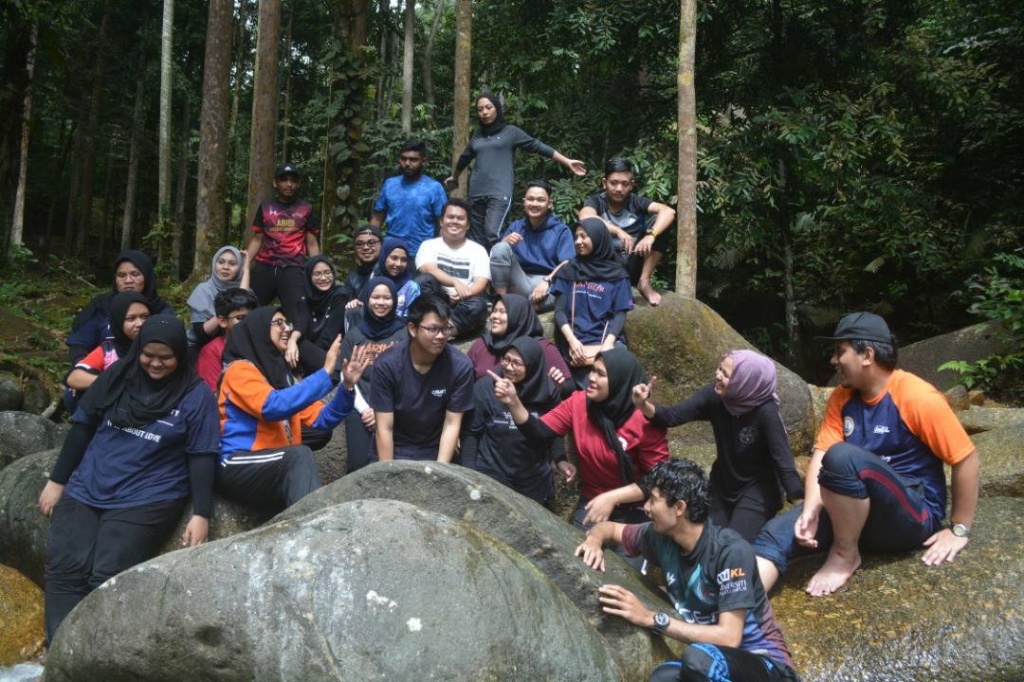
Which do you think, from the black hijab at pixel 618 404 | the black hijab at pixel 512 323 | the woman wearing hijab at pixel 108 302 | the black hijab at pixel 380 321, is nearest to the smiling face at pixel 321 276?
the black hijab at pixel 380 321

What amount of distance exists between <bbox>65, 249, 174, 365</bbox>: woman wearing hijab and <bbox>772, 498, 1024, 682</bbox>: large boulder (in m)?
4.78

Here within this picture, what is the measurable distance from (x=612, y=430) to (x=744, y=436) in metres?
0.73

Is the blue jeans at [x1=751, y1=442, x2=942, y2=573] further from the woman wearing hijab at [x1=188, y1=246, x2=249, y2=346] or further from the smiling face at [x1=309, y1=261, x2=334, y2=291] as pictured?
the woman wearing hijab at [x1=188, y1=246, x2=249, y2=346]

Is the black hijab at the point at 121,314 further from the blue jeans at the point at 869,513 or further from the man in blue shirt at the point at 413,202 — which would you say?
the blue jeans at the point at 869,513

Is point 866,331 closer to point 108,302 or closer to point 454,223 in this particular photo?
point 454,223

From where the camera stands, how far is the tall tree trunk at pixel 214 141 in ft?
42.3

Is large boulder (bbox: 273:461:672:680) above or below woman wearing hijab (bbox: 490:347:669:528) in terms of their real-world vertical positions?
below

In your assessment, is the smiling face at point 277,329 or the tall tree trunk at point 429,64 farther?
the tall tree trunk at point 429,64

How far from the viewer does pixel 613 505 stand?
4.92m

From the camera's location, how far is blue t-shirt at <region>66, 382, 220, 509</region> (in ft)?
16.1

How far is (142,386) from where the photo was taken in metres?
4.91

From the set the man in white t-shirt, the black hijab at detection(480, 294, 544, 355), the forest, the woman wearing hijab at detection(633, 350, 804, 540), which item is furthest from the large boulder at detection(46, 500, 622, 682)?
the forest

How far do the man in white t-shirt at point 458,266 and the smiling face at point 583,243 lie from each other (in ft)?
2.83

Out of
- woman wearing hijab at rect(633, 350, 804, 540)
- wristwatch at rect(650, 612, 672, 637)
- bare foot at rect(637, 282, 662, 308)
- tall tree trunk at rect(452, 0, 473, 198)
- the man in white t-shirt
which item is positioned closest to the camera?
wristwatch at rect(650, 612, 672, 637)
